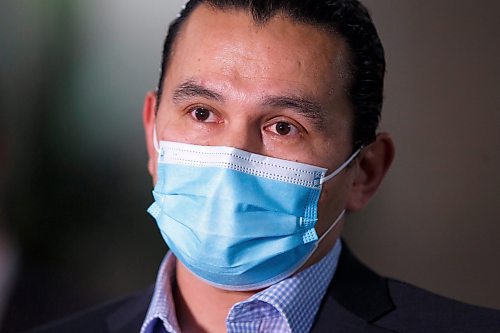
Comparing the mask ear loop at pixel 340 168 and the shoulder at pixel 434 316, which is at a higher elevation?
the mask ear loop at pixel 340 168

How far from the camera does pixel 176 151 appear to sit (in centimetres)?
159

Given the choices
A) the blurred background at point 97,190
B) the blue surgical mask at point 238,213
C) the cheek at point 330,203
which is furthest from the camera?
the blurred background at point 97,190

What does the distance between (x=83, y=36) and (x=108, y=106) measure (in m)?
0.26

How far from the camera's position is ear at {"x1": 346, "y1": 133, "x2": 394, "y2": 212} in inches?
67.7

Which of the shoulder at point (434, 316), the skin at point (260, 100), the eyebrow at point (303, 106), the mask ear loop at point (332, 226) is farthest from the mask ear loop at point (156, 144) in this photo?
the shoulder at point (434, 316)

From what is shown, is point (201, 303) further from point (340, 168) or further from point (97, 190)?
point (97, 190)

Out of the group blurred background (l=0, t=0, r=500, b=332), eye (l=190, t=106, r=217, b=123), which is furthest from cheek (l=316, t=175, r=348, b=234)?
blurred background (l=0, t=0, r=500, b=332)

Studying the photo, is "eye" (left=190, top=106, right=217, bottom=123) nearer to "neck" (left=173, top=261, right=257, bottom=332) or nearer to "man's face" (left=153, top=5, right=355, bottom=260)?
"man's face" (left=153, top=5, right=355, bottom=260)

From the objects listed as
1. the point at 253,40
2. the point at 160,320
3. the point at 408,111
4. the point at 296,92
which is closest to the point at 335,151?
the point at 296,92

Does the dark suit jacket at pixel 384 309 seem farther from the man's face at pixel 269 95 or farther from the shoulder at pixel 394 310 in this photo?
the man's face at pixel 269 95

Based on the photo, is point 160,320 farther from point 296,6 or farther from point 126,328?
point 296,6

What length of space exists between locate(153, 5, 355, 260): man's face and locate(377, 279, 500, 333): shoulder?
0.22 m

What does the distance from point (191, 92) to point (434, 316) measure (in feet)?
2.15

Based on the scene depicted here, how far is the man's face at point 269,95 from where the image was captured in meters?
1.54
